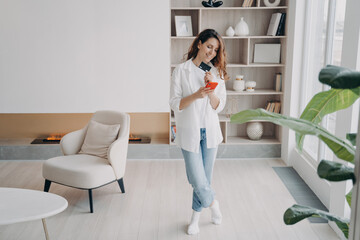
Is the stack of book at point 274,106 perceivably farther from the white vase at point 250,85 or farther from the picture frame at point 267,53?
the picture frame at point 267,53

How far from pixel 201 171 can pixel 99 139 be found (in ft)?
4.37

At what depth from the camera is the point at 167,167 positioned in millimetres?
4727

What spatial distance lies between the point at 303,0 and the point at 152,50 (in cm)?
175

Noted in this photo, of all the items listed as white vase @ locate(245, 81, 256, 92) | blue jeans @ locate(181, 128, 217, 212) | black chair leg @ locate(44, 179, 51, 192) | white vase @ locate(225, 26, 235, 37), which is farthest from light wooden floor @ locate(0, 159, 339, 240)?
white vase @ locate(225, 26, 235, 37)

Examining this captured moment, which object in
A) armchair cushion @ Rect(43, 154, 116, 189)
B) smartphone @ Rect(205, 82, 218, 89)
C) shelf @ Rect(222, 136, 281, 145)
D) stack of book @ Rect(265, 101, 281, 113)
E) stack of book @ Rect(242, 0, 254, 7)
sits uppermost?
stack of book @ Rect(242, 0, 254, 7)

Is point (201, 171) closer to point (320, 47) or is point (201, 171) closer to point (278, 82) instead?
point (320, 47)

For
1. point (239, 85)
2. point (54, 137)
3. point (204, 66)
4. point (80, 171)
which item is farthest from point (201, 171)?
point (54, 137)

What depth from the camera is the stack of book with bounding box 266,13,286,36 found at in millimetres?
4719

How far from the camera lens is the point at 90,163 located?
12.0ft

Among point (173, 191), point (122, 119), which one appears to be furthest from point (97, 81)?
point (173, 191)

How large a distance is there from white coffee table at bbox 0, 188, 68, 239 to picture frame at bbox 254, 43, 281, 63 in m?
3.12

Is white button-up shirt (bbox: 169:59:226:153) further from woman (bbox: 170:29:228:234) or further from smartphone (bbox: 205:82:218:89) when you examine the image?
smartphone (bbox: 205:82:218:89)

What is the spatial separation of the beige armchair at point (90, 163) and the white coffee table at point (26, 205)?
0.60 metres

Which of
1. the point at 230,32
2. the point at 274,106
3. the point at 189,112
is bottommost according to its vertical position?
the point at 274,106
